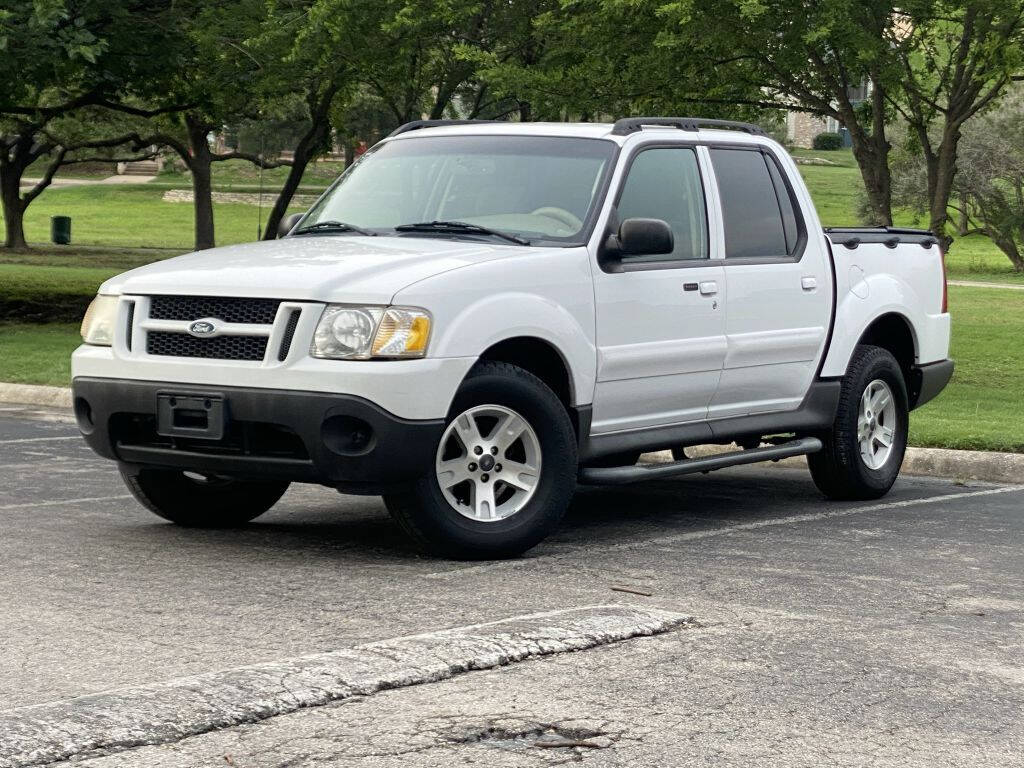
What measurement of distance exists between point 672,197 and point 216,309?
2532 mm

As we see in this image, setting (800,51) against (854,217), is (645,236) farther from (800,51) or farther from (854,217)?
(854,217)

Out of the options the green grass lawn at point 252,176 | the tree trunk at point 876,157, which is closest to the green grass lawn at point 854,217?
the tree trunk at point 876,157

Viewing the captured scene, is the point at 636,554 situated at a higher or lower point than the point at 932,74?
lower

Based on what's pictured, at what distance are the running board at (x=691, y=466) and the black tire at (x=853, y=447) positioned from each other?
165mm

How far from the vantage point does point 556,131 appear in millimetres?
8641

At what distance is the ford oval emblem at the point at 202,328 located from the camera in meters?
7.36

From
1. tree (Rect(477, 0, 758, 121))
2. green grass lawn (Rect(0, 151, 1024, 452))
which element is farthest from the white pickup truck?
tree (Rect(477, 0, 758, 121))

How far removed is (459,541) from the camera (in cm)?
741

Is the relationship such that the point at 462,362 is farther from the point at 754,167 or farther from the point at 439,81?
the point at 439,81

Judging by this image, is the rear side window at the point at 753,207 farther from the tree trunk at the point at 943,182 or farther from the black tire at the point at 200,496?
the tree trunk at the point at 943,182

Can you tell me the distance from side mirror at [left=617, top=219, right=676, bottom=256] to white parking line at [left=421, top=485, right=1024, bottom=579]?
140cm

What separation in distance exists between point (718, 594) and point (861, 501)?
340cm

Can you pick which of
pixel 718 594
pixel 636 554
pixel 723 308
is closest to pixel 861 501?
pixel 723 308

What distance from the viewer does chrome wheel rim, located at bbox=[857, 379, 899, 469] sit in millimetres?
9992
